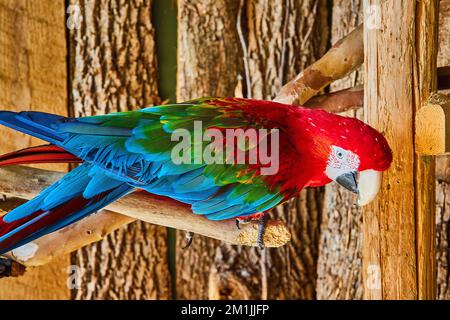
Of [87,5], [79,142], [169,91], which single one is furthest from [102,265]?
[79,142]

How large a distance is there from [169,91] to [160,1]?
240mm

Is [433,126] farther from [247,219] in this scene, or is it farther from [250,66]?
[250,66]

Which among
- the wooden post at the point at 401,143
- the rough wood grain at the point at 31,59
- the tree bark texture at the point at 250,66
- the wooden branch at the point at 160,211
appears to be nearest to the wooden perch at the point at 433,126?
the wooden post at the point at 401,143

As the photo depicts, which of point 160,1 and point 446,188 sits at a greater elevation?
point 160,1

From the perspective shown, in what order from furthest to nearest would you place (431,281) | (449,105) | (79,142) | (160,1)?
1. (160,1)
2. (431,281)
3. (449,105)
4. (79,142)

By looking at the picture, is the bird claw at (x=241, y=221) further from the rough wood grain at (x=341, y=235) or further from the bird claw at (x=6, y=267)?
the rough wood grain at (x=341, y=235)

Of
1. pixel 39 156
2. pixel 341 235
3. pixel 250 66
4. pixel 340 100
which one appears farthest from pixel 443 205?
pixel 39 156

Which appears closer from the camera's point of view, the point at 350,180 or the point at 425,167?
the point at 350,180

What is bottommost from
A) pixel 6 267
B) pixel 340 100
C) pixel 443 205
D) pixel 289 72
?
pixel 6 267

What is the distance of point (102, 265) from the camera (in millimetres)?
1737

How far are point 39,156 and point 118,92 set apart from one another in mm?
677

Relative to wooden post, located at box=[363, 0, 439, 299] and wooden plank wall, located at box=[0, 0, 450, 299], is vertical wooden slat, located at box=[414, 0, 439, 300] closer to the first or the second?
wooden post, located at box=[363, 0, 439, 299]

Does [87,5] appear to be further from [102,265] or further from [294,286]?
[294,286]

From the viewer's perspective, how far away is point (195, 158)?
103 centimetres
